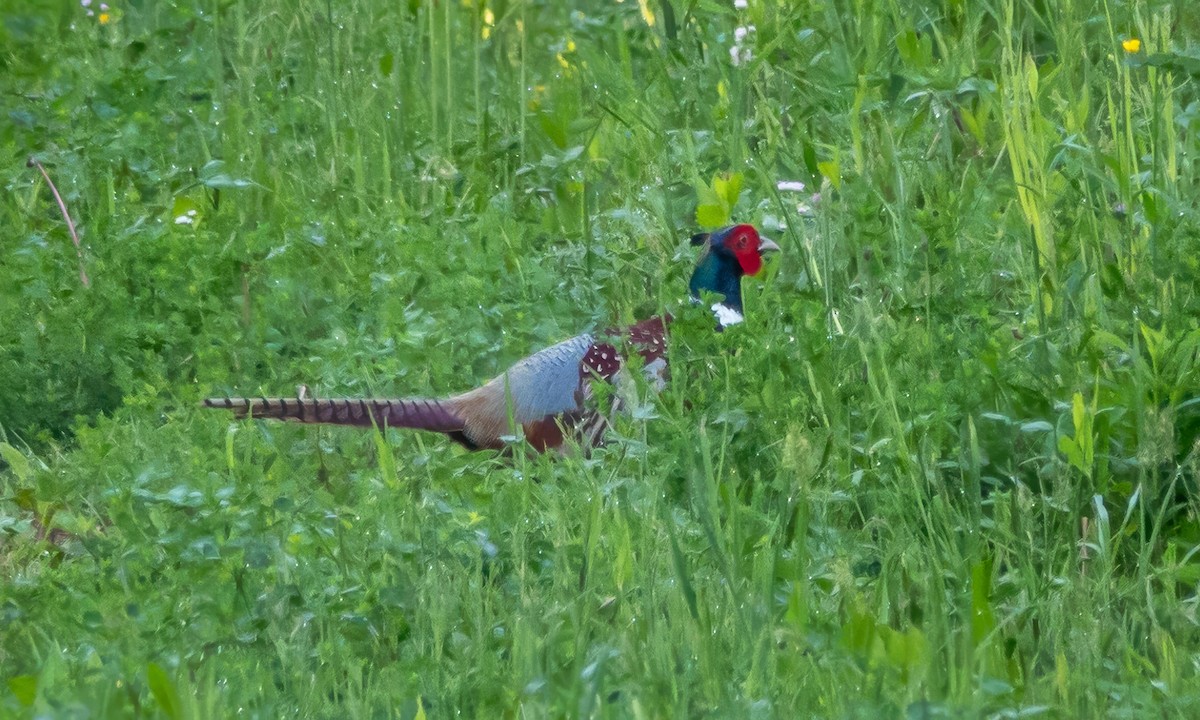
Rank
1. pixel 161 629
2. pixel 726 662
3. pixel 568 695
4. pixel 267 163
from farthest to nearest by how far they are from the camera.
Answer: pixel 267 163 < pixel 161 629 < pixel 726 662 < pixel 568 695

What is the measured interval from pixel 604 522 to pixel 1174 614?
1094 millimetres

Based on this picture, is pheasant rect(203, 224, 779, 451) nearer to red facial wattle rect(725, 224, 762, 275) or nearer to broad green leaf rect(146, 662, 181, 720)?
red facial wattle rect(725, 224, 762, 275)

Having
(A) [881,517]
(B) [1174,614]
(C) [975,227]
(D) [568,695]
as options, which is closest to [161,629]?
(D) [568,695]

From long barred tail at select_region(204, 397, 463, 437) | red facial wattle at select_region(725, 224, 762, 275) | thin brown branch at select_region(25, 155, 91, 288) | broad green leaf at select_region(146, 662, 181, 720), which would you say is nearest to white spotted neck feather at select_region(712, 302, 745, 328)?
red facial wattle at select_region(725, 224, 762, 275)

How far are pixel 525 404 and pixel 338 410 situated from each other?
19.9 inches

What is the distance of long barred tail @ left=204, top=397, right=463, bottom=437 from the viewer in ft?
14.9

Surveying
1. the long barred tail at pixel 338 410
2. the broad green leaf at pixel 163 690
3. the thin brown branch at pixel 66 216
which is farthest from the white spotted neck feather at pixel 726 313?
the broad green leaf at pixel 163 690

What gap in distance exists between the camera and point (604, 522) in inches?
142

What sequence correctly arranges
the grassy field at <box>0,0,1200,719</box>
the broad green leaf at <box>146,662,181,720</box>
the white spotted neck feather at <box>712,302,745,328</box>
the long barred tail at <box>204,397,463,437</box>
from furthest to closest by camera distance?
1. the white spotted neck feather at <box>712,302,745,328</box>
2. the long barred tail at <box>204,397,463,437</box>
3. the grassy field at <box>0,0,1200,719</box>
4. the broad green leaf at <box>146,662,181,720</box>

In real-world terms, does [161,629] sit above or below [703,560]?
above

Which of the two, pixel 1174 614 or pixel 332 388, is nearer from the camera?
pixel 1174 614

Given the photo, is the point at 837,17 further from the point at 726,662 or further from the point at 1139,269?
the point at 726,662

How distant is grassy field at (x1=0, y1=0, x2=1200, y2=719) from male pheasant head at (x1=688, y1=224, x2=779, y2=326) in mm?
139

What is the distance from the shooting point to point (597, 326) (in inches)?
208
